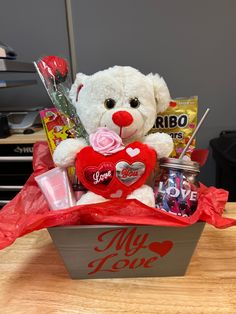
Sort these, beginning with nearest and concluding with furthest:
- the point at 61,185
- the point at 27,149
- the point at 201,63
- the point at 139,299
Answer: the point at 139,299
the point at 61,185
the point at 27,149
the point at 201,63

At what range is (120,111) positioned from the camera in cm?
49

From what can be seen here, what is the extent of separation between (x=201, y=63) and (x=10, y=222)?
1.23 meters

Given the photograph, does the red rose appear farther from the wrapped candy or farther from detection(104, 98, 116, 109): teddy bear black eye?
detection(104, 98, 116, 109): teddy bear black eye

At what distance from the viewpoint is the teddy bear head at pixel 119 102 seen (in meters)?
0.50

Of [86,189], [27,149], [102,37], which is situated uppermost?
[102,37]

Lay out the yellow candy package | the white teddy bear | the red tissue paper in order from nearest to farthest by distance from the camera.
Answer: the red tissue paper
the white teddy bear
the yellow candy package

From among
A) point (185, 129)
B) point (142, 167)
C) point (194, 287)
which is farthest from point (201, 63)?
point (194, 287)

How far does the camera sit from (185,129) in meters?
0.62

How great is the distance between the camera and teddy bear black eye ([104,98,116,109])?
0.51 m

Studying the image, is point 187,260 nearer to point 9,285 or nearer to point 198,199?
point 198,199

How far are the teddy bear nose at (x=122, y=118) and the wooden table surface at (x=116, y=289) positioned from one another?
0.95 ft

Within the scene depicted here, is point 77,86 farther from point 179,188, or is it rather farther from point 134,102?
point 179,188

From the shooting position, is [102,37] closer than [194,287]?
No

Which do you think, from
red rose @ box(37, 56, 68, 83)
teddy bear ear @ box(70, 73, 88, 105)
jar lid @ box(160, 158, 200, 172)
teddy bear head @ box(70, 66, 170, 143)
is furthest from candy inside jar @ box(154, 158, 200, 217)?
red rose @ box(37, 56, 68, 83)
